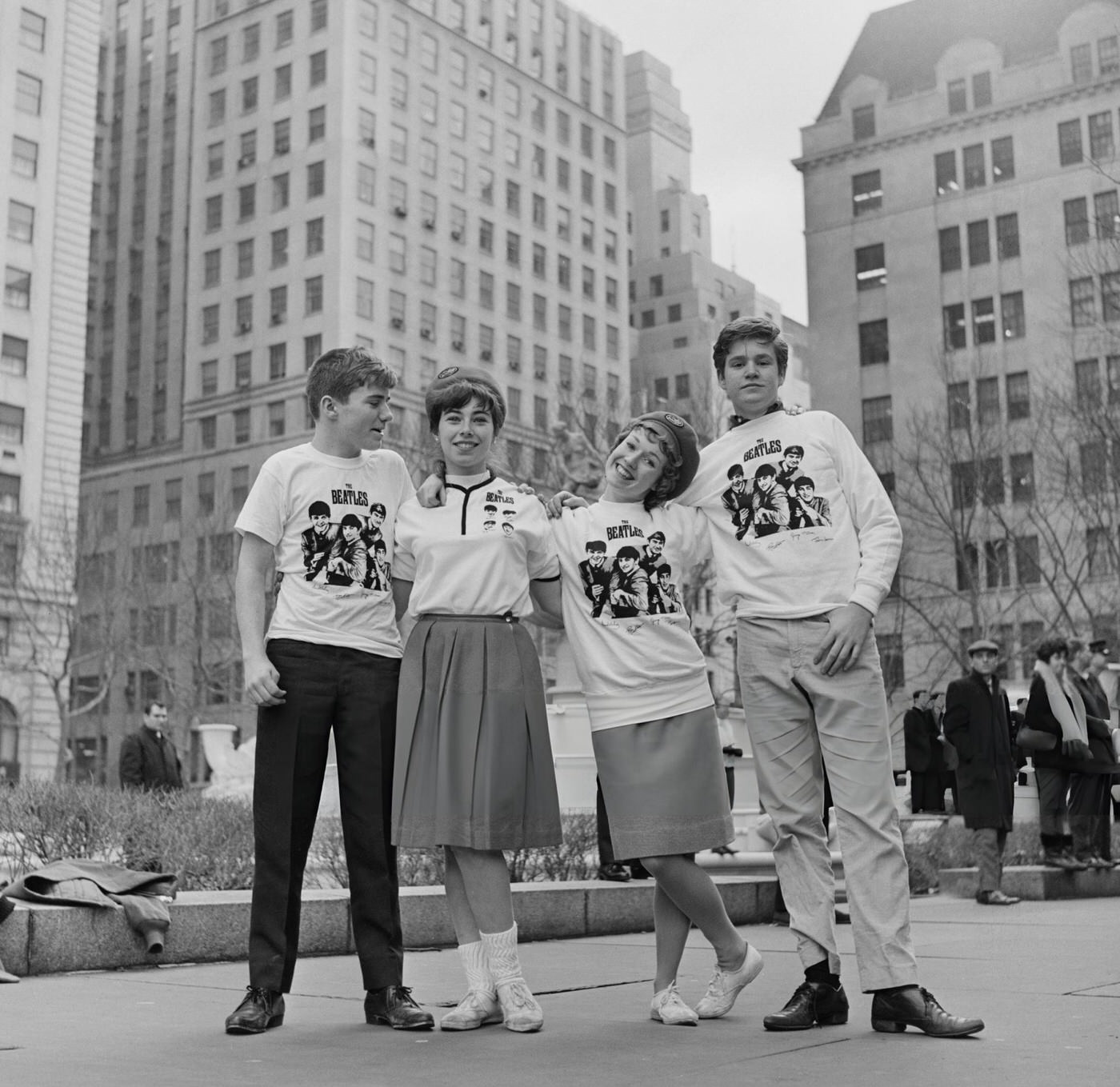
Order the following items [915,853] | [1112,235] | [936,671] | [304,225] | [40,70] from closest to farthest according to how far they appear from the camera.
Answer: [915,853], [1112,235], [936,671], [40,70], [304,225]

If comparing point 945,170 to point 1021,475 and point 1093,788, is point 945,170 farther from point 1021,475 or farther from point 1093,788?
point 1093,788

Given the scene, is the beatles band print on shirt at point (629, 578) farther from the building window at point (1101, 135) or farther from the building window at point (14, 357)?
the building window at point (1101, 135)

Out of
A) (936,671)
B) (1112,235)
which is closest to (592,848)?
(1112,235)

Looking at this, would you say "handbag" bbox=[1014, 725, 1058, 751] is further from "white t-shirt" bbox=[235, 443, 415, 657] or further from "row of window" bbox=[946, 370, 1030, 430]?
"row of window" bbox=[946, 370, 1030, 430]

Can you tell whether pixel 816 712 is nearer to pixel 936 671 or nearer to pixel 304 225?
pixel 936 671

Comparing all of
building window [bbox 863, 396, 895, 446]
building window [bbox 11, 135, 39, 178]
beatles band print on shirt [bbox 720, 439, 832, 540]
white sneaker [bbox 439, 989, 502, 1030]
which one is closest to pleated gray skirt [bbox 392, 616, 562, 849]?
white sneaker [bbox 439, 989, 502, 1030]

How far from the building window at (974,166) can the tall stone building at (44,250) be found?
3619 cm

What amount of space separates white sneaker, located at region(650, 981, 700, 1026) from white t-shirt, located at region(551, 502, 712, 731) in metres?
0.90

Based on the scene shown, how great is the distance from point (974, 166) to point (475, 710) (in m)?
63.9

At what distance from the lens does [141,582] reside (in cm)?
4875

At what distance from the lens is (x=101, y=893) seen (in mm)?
6656

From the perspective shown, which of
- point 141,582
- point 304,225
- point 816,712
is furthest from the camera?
point 304,225

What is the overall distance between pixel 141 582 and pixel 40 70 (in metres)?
23.9

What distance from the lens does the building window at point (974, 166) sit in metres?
63.6
